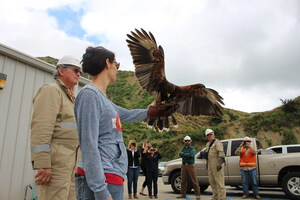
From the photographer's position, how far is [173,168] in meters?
9.57

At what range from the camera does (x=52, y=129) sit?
7.88 ft

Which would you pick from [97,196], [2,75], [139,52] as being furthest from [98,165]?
[139,52]

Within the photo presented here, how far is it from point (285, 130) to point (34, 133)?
84.5 ft

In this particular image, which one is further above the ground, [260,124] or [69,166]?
[260,124]

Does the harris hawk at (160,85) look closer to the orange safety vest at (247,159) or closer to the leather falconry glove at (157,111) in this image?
the orange safety vest at (247,159)

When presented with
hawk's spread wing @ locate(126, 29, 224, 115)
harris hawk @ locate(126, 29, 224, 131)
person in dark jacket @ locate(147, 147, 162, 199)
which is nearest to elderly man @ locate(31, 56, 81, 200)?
harris hawk @ locate(126, 29, 224, 131)

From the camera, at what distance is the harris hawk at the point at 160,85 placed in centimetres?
551

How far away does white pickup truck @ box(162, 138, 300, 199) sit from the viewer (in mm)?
7469

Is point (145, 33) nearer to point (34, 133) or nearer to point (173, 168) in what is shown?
point (34, 133)

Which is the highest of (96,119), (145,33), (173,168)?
(145,33)

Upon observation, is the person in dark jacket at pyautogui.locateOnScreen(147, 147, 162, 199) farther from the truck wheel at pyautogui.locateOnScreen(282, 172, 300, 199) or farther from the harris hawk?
the truck wheel at pyautogui.locateOnScreen(282, 172, 300, 199)

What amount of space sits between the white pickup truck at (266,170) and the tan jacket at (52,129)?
6.99 m

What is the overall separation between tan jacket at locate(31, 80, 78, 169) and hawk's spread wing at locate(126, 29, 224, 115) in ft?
9.88

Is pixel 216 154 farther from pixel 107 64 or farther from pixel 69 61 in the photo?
pixel 107 64
